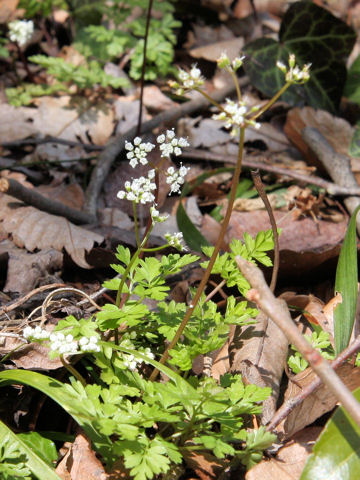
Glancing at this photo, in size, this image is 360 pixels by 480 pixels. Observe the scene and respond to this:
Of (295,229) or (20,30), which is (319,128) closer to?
(295,229)

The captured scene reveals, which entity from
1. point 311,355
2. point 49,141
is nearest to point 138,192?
point 311,355

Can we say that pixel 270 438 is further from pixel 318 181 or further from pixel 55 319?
pixel 318 181

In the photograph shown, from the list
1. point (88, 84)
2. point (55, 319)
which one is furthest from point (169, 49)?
point (55, 319)

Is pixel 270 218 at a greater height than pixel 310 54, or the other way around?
pixel 270 218

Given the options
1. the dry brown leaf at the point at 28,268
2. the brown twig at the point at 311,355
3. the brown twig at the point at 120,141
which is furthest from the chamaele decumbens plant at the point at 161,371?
the brown twig at the point at 120,141

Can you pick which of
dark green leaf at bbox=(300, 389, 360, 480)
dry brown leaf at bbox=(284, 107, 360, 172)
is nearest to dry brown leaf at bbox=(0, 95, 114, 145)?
dry brown leaf at bbox=(284, 107, 360, 172)

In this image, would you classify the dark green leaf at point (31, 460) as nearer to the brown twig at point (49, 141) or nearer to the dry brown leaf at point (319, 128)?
the brown twig at point (49, 141)
